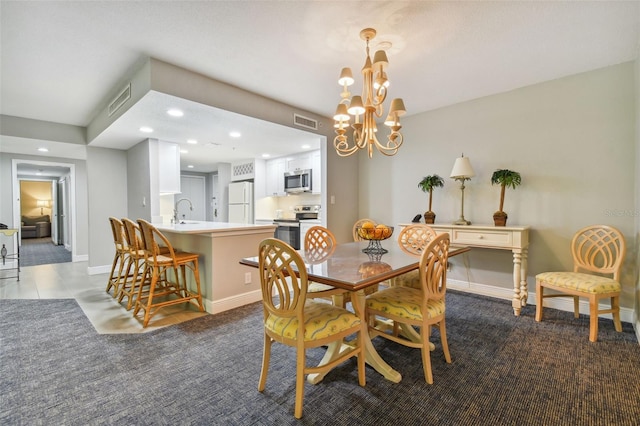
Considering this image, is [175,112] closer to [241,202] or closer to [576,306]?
[241,202]

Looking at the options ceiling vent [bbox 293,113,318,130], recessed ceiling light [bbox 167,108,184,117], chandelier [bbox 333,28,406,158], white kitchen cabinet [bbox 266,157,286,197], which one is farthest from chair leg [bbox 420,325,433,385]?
white kitchen cabinet [bbox 266,157,286,197]

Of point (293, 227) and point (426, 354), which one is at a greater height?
point (293, 227)

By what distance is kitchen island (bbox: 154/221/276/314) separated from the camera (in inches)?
119

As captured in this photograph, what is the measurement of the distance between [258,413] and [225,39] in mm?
2546

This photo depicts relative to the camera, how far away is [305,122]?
405cm

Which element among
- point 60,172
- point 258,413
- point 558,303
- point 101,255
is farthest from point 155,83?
point 60,172

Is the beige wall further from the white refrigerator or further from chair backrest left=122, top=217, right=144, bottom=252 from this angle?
the white refrigerator

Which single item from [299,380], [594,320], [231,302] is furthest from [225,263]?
[594,320]

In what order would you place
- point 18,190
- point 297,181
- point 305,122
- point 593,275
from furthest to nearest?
point 18,190 → point 297,181 → point 305,122 → point 593,275

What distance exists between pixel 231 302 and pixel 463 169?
9.74 feet

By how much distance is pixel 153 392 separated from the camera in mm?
1702

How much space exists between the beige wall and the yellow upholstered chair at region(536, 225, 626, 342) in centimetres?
15

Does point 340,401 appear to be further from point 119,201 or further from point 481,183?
point 119,201

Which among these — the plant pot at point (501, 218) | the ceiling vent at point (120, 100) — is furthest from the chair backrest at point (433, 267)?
the ceiling vent at point (120, 100)
